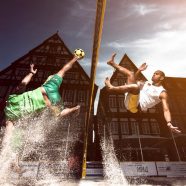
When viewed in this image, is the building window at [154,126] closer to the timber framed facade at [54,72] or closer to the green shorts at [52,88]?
the timber framed facade at [54,72]

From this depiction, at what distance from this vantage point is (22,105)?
3.98m

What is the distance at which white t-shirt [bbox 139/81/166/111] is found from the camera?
492 cm

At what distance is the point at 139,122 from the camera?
20594mm

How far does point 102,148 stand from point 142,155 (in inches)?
226

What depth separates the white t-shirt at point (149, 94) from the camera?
492 cm

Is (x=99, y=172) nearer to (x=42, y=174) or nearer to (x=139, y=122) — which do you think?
(x=42, y=174)

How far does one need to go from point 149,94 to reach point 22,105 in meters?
3.14

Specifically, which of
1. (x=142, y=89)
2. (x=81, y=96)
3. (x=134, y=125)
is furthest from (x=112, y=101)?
(x=142, y=89)

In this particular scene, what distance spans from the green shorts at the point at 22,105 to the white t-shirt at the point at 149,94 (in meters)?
2.67

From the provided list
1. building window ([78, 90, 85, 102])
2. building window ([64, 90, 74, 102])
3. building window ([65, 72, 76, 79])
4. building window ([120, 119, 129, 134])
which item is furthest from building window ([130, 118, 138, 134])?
building window ([65, 72, 76, 79])

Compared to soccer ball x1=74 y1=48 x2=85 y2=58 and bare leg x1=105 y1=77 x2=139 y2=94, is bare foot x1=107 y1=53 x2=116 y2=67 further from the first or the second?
soccer ball x1=74 y1=48 x2=85 y2=58

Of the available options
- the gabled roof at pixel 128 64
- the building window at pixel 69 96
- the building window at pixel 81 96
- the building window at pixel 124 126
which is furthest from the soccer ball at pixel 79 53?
the gabled roof at pixel 128 64

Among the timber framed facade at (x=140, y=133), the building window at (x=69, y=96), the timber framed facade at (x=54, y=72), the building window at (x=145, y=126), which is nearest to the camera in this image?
the timber framed facade at (x=54, y=72)

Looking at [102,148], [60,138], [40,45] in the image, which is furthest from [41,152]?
[40,45]
